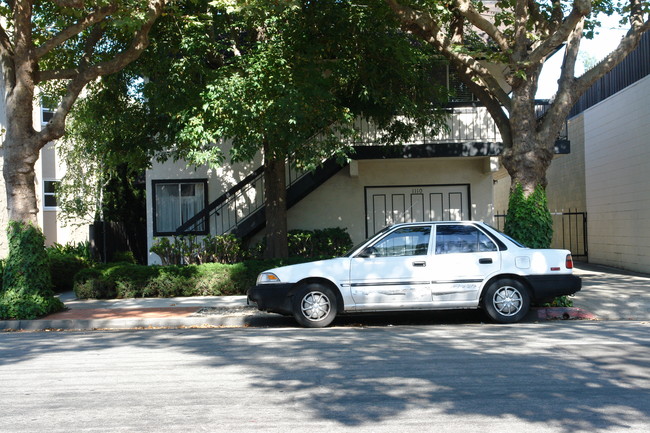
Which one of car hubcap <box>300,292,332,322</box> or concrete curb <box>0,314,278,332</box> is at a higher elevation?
car hubcap <box>300,292,332,322</box>

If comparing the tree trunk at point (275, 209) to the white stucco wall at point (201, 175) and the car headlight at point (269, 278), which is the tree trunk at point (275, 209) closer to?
the white stucco wall at point (201, 175)

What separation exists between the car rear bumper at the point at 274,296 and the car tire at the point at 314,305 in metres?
0.13

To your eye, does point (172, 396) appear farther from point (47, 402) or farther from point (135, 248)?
point (135, 248)

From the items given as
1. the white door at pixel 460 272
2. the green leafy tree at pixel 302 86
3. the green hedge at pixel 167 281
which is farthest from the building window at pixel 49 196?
the white door at pixel 460 272

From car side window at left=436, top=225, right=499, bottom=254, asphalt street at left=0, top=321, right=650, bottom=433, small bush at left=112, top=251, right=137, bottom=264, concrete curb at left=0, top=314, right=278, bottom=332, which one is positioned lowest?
asphalt street at left=0, top=321, right=650, bottom=433

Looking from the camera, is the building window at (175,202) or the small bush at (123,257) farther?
the small bush at (123,257)

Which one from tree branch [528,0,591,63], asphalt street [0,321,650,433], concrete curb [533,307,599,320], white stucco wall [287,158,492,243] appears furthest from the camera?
white stucco wall [287,158,492,243]

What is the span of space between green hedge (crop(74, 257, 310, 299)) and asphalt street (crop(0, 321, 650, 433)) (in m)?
4.71

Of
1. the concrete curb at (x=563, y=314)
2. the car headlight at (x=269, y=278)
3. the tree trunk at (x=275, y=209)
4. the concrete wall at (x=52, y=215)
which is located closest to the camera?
the car headlight at (x=269, y=278)

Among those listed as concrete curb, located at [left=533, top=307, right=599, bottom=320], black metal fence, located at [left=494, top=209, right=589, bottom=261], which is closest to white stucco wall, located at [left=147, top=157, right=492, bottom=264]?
black metal fence, located at [left=494, top=209, right=589, bottom=261]

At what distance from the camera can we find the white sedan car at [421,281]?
10.0m

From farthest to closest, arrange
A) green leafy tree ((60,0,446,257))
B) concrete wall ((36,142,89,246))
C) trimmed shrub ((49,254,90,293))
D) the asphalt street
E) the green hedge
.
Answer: concrete wall ((36,142,89,246))
trimmed shrub ((49,254,90,293))
the green hedge
green leafy tree ((60,0,446,257))
the asphalt street

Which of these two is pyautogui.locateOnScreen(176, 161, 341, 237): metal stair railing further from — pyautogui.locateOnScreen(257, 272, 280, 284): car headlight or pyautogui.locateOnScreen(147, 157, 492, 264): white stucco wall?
pyautogui.locateOnScreen(257, 272, 280, 284): car headlight

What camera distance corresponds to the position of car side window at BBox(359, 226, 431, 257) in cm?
1016
